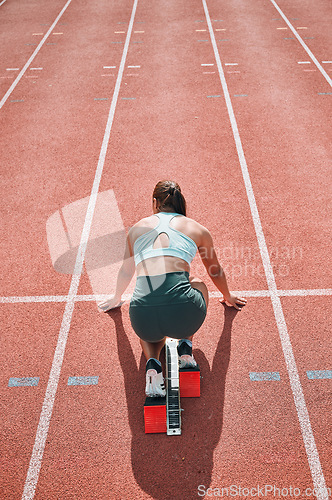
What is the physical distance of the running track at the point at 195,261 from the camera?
3.51m

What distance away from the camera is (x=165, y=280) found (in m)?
3.34

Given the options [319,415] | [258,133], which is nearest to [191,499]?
[319,415]

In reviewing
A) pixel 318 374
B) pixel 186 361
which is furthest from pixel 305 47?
pixel 186 361

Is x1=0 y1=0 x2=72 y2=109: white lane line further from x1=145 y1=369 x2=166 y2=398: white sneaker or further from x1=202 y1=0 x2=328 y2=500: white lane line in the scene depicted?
x1=145 y1=369 x2=166 y2=398: white sneaker

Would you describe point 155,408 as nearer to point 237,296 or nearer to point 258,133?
point 237,296

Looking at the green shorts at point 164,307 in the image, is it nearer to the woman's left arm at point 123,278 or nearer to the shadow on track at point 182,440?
the woman's left arm at point 123,278

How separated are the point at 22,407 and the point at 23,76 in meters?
8.61

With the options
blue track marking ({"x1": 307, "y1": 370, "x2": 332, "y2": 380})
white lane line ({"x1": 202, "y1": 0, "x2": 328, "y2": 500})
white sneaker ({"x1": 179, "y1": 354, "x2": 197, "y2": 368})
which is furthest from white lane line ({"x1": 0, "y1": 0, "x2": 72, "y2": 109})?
blue track marking ({"x1": 307, "y1": 370, "x2": 332, "y2": 380})

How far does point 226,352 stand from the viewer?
14.0 feet

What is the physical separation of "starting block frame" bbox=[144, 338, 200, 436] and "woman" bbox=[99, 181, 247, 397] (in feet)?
0.23

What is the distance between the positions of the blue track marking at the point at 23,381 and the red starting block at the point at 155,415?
3.79ft

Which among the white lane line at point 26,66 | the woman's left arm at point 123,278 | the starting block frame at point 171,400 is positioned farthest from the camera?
the white lane line at point 26,66

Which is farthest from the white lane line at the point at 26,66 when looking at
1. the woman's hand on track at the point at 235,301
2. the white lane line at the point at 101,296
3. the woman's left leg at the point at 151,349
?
the woman's left leg at the point at 151,349

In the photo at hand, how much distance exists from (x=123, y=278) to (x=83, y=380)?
39.7 inches
